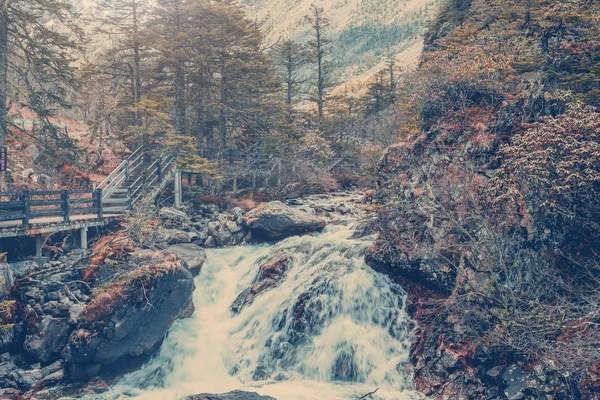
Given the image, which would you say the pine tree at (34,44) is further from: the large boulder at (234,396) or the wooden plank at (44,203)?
the large boulder at (234,396)

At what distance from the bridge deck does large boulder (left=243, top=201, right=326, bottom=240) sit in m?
6.33

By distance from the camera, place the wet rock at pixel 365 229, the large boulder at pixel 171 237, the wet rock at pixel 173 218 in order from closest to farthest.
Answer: the wet rock at pixel 365 229
the large boulder at pixel 171 237
the wet rock at pixel 173 218

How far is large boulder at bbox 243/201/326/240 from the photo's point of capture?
2005 cm

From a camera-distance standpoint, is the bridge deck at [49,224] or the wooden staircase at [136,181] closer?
the bridge deck at [49,224]

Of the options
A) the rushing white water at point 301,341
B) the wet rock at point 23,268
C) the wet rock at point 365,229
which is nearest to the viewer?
the rushing white water at point 301,341

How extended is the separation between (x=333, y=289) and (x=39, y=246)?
10730mm

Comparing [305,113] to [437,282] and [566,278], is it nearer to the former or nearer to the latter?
[437,282]

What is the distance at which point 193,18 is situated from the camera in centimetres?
2658

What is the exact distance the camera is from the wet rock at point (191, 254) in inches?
675

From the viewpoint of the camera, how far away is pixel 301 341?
13656mm

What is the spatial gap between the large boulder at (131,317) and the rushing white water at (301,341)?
69 centimetres

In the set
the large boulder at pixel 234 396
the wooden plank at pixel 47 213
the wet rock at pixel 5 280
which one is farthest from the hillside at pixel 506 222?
the wet rock at pixel 5 280

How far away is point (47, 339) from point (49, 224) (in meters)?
4.52

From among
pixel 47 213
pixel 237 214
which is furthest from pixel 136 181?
pixel 47 213
